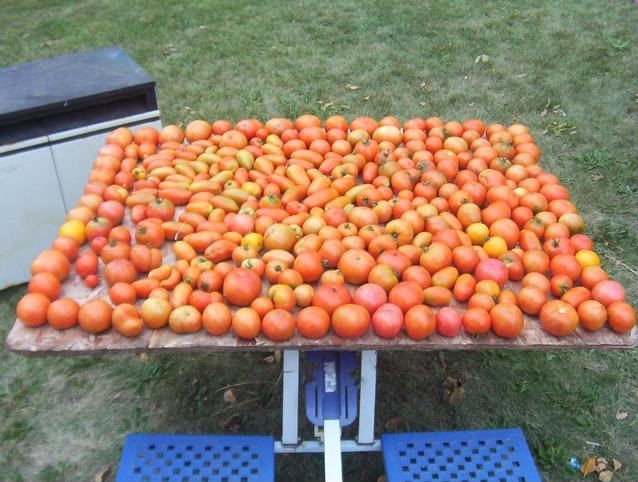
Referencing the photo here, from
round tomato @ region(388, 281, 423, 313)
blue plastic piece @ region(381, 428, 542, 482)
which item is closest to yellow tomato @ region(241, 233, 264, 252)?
round tomato @ region(388, 281, 423, 313)

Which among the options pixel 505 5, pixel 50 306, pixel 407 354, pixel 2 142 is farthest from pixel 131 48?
pixel 50 306

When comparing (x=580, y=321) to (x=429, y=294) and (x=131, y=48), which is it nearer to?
(x=429, y=294)

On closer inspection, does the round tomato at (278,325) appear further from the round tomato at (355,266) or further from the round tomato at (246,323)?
the round tomato at (355,266)

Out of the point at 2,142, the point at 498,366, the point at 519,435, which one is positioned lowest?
the point at 498,366

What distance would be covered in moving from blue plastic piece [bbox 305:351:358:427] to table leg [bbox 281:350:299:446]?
0.08 m

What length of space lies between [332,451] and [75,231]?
141 centimetres

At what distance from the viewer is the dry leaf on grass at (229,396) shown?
3492mm

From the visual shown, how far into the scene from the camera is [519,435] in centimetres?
284

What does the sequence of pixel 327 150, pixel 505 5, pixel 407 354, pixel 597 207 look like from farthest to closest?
1. pixel 505 5
2. pixel 597 207
3. pixel 407 354
4. pixel 327 150

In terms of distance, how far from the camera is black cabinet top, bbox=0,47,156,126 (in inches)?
141

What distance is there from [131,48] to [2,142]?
165 inches

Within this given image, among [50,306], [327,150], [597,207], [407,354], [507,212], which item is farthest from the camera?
[597,207]

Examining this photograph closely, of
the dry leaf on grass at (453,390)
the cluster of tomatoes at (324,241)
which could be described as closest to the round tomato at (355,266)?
the cluster of tomatoes at (324,241)

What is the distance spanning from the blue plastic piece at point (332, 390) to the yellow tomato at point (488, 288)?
74cm
